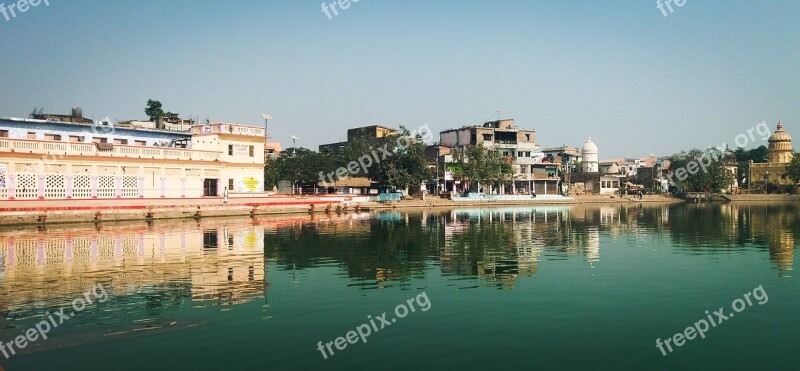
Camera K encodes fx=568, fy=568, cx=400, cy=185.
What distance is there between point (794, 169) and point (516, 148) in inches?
1940

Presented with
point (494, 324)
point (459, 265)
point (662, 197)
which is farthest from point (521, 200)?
point (494, 324)

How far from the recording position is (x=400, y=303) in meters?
15.2

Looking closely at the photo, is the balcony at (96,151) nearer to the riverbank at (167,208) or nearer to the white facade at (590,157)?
the riverbank at (167,208)

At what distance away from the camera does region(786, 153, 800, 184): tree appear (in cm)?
9725

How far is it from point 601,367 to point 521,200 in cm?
7466

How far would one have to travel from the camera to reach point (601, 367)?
1027cm

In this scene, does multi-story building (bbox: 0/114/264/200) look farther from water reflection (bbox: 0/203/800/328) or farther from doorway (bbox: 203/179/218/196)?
water reflection (bbox: 0/203/800/328)

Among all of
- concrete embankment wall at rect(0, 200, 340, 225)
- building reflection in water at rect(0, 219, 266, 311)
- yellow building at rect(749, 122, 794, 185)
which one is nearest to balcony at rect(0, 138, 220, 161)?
concrete embankment wall at rect(0, 200, 340, 225)

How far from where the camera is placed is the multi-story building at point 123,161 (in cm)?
4197

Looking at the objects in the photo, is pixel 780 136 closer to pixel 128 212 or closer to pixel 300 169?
pixel 300 169

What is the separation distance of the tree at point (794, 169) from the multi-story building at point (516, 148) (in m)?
40.8

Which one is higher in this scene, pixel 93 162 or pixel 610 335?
pixel 93 162

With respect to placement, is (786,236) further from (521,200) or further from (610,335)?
(521,200)

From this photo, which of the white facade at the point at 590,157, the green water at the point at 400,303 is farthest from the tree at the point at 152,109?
the white facade at the point at 590,157
